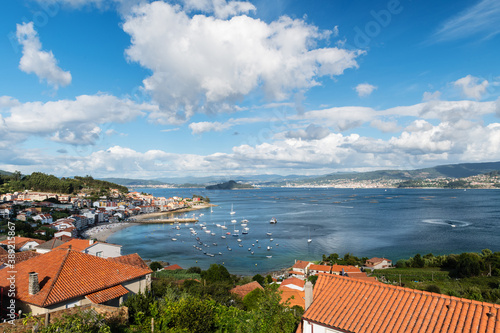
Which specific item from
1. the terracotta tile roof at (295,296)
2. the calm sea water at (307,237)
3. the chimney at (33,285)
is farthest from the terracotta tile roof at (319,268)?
the chimney at (33,285)

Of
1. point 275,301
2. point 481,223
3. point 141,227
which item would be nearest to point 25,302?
point 275,301

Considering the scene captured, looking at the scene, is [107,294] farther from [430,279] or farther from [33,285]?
[430,279]

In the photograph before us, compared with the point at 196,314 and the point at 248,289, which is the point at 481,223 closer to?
the point at 248,289

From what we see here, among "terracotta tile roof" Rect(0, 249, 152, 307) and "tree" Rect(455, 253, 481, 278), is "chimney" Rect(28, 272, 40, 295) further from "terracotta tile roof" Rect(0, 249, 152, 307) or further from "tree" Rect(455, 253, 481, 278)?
"tree" Rect(455, 253, 481, 278)

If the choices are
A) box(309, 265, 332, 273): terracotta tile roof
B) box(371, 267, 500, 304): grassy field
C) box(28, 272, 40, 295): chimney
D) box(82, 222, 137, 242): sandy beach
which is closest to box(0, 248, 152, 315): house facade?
box(28, 272, 40, 295): chimney

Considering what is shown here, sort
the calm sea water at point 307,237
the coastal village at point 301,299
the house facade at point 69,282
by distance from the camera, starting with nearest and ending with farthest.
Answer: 1. the coastal village at point 301,299
2. the house facade at point 69,282
3. the calm sea water at point 307,237

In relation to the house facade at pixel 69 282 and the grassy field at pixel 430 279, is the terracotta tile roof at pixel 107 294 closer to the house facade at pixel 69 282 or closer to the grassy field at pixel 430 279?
the house facade at pixel 69 282
